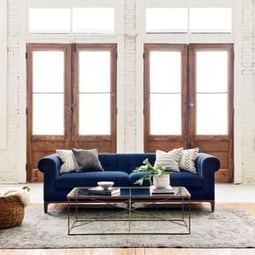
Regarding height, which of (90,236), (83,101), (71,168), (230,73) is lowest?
(90,236)

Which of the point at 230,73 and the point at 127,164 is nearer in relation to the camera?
the point at 127,164

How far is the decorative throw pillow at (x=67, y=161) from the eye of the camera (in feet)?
20.1

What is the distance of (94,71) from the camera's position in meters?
8.57

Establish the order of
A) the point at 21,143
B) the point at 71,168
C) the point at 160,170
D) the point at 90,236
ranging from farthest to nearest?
the point at 21,143
the point at 71,168
the point at 160,170
the point at 90,236

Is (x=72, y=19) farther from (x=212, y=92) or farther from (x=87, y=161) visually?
(x=87, y=161)

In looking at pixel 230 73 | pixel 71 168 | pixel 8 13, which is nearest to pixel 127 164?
pixel 71 168

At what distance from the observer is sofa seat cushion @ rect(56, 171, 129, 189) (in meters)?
5.74

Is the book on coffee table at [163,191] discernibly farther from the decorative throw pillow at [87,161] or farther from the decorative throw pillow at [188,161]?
the decorative throw pillow at [87,161]

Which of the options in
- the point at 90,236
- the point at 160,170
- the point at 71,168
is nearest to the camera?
the point at 90,236

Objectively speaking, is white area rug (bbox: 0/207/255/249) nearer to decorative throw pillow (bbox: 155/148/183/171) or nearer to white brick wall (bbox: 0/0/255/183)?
decorative throw pillow (bbox: 155/148/183/171)

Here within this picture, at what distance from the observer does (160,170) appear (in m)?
5.11

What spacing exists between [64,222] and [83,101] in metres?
3.78

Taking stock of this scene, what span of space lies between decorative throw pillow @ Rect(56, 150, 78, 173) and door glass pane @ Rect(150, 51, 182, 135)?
262cm

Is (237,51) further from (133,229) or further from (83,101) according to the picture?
(133,229)
